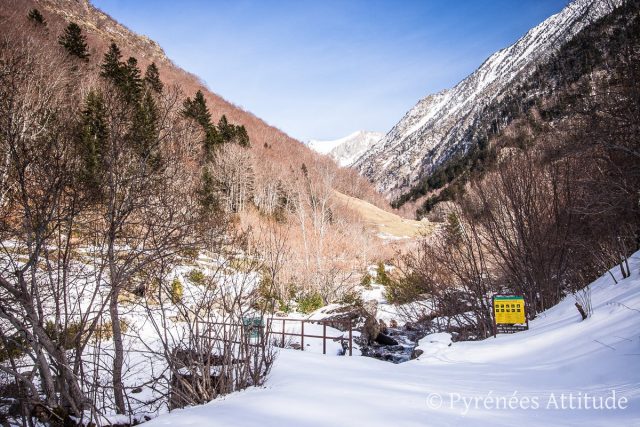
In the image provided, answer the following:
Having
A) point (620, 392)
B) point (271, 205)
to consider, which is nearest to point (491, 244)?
point (620, 392)

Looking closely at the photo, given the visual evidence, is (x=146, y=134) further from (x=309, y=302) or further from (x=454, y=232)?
(x=309, y=302)

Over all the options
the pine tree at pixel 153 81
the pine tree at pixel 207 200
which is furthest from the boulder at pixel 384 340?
the pine tree at pixel 153 81

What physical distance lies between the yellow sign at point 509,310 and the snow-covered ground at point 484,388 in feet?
3.28

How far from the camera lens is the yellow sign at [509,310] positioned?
8344 mm

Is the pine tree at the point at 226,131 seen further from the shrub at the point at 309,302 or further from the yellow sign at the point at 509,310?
the yellow sign at the point at 509,310

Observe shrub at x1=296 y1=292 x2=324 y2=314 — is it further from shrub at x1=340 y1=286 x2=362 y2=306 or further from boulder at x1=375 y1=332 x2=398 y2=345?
boulder at x1=375 y1=332 x2=398 y2=345

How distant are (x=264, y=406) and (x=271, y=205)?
3885 centimetres

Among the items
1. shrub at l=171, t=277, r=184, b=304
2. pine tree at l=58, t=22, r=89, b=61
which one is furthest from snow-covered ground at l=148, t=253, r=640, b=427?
pine tree at l=58, t=22, r=89, b=61

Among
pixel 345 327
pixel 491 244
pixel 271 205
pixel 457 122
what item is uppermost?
pixel 457 122

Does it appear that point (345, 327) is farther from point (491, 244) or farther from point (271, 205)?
point (271, 205)

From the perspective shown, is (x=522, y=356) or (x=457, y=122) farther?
(x=457, y=122)

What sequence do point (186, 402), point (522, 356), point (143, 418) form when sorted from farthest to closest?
point (522, 356) → point (143, 418) → point (186, 402)

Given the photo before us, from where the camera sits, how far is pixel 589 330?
585cm

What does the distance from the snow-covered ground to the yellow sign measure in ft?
3.28
